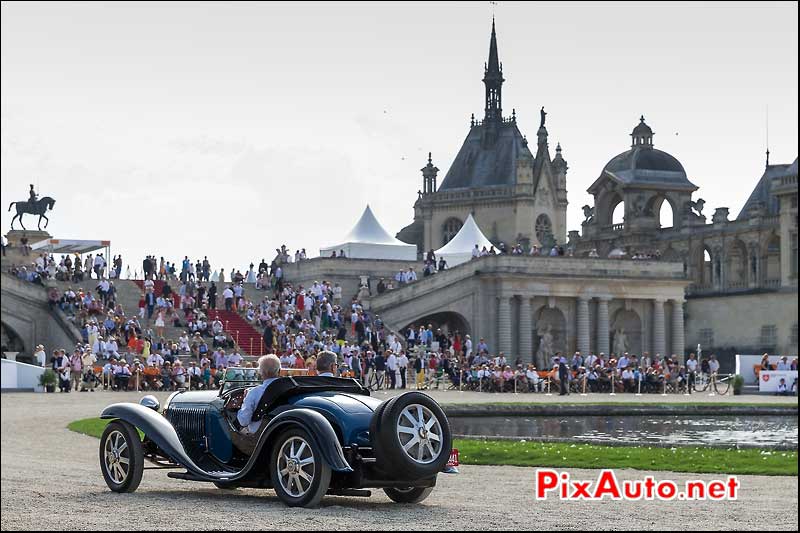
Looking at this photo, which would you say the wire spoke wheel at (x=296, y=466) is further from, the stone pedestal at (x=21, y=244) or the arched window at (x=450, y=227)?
the arched window at (x=450, y=227)

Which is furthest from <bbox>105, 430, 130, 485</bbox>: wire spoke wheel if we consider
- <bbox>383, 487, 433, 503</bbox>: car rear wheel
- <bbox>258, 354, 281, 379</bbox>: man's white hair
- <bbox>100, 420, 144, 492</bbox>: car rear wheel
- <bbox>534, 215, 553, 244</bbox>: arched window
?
<bbox>534, 215, 553, 244</bbox>: arched window

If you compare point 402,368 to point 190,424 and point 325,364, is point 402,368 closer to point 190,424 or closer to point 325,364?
point 190,424

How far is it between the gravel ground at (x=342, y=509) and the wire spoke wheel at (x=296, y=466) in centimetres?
24

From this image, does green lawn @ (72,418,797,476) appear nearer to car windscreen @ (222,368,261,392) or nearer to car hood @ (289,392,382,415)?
car windscreen @ (222,368,261,392)

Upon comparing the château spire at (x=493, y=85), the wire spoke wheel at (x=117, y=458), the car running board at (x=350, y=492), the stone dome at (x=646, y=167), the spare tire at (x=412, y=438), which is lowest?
the car running board at (x=350, y=492)

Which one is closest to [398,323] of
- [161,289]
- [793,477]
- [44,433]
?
[161,289]

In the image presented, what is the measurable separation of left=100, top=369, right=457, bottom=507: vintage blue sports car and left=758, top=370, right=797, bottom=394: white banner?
41.5m

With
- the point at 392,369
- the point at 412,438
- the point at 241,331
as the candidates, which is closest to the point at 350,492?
the point at 412,438

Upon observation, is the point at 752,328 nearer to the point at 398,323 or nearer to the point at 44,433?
the point at 398,323

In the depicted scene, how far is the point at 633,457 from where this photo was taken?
23719mm

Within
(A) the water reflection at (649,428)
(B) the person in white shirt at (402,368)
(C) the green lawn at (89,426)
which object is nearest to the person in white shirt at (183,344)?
(B) the person in white shirt at (402,368)

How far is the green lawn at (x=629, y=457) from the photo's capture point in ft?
73.3

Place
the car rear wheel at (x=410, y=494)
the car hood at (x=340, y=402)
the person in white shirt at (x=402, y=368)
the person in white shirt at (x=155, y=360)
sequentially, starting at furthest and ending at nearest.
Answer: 1. the person in white shirt at (x=402, y=368)
2. the person in white shirt at (x=155, y=360)
3. the car rear wheel at (x=410, y=494)
4. the car hood at (x=340, y=402)

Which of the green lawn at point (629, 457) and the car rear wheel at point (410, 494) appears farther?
the green lawn at point (629, 457)
